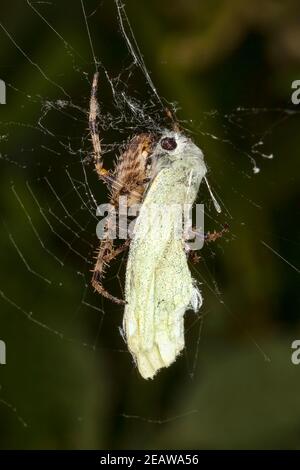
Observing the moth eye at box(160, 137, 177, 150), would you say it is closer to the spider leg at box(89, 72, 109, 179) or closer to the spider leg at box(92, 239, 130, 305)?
the spider leg at box(89, 72, 109, 179)

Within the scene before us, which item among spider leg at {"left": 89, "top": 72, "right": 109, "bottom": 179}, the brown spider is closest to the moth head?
the brown spider

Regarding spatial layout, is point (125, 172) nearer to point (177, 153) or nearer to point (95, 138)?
point (95, 138)

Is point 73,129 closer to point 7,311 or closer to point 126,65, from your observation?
point 126,65

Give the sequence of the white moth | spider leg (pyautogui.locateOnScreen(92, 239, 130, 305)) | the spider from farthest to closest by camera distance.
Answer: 1. spider leg (pyautogui.locateOnScreen(92, 239, 130, 305))
2. the spider
3. the white moth

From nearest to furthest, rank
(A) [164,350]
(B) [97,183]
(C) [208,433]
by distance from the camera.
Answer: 1. (A) [164,350]
2. (C) [208,433]
3. (B) [97,183]

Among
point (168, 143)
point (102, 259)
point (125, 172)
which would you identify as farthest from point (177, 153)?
point (102, 259)
